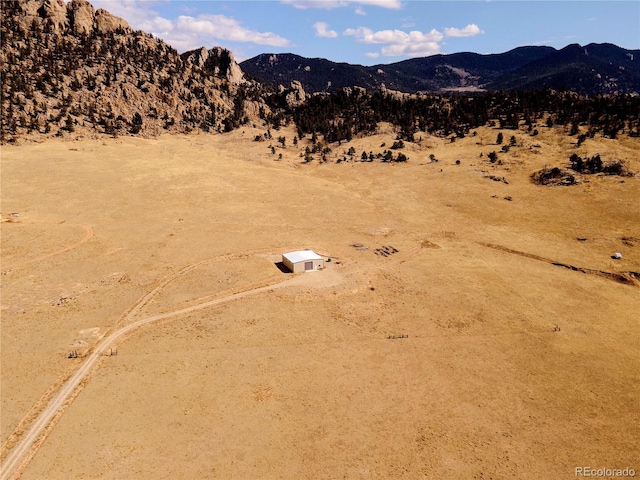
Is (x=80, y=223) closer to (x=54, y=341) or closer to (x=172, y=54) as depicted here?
(x=54, y=341)

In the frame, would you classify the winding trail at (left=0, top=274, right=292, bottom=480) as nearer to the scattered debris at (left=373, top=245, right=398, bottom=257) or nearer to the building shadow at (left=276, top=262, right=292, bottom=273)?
the building shadow at (left=276, top=262, right=292, bottom=273)

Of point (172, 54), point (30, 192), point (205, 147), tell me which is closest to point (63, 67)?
point (172, 54)

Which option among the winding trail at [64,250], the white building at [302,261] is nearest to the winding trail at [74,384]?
the white building at [302,261]

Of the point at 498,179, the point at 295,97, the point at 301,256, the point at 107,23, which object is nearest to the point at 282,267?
the point at 301,256

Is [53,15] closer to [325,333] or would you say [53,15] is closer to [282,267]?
[282,267]

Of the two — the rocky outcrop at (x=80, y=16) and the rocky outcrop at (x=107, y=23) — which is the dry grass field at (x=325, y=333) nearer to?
the rocky outcrop at (x=80, y=16)

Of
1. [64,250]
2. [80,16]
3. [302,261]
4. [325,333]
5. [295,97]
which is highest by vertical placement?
[80,16]
